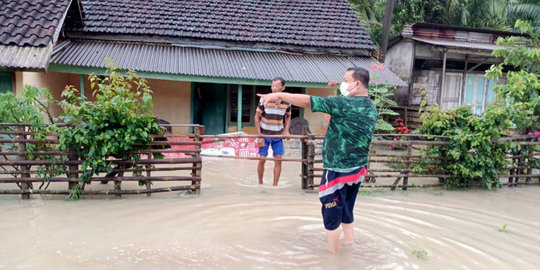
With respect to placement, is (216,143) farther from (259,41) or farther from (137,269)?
(137,269)

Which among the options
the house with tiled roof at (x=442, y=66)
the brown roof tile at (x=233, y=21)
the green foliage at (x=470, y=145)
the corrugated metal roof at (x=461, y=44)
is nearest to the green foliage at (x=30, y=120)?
the brown roof tile at (x=233, y=21)

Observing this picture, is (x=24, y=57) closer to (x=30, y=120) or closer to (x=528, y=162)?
(x=30, y=120)

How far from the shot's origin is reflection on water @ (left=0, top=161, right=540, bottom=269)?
3.49m

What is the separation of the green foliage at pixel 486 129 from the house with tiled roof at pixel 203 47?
3743 millimetres

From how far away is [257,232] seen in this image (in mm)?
4227

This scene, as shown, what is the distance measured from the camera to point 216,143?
28.9 feet

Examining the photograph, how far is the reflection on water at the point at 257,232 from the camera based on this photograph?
3.49m

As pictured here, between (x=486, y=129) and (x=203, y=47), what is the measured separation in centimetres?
734

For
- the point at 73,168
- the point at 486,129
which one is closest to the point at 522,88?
the point at 486,129

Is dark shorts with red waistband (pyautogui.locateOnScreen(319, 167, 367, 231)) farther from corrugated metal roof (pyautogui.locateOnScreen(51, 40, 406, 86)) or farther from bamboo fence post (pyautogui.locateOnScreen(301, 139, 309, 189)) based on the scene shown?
corrugated metal roof (pyautogui.locateOnScreen(51, 40, 406, 86))

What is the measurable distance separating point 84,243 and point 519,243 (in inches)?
176

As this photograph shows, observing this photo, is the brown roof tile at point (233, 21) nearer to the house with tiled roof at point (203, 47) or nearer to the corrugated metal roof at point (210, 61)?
the house with tiled roof at point (203, 47)

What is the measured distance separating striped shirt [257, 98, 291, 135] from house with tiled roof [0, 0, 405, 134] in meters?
3.53

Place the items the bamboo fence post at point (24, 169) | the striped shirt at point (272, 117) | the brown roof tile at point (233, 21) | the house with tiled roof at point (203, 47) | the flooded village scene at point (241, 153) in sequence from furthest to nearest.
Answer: the brown roof tile at point (233, 21)
the house with tiled roof at point (203, 47)
the striped shirt at point (272, 117)
the bamboo fence post at point (24, 169)
the flooded village scene at point (241, 153)
